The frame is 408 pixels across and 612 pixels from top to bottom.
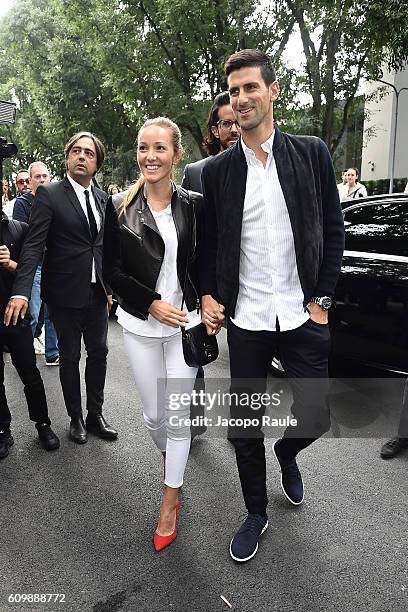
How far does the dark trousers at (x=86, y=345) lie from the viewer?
3.78 m

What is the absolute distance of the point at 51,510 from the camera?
9.75ft

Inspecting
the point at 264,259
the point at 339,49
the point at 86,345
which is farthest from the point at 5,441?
the point at 339,49

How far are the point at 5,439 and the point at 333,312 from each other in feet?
7.96

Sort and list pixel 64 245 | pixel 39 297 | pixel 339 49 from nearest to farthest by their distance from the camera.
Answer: pixel 64 245, pixel 39 297, pixel 339 49

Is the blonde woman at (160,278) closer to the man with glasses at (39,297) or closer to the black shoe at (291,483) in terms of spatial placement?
the black shoe at (291,483)

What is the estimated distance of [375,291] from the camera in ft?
12.7

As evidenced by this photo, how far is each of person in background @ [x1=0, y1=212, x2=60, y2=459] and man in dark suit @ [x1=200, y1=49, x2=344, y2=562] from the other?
1471mm

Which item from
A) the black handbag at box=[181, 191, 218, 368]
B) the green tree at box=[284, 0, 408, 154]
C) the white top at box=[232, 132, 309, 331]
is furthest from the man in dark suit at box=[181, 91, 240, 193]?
Result: the green tree at box=[284, 0, 408, 154]

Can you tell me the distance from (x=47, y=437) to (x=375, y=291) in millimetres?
2395

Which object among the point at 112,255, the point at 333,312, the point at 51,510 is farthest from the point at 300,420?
the point at 333,312

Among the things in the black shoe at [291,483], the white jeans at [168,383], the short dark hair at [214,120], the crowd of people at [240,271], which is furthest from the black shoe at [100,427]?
the short dark hair at [214,120]

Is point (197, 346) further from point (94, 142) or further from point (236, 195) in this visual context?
point (94, 142)

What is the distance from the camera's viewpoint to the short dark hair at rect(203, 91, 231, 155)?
3377mm

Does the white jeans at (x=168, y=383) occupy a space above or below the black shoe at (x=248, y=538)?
above
